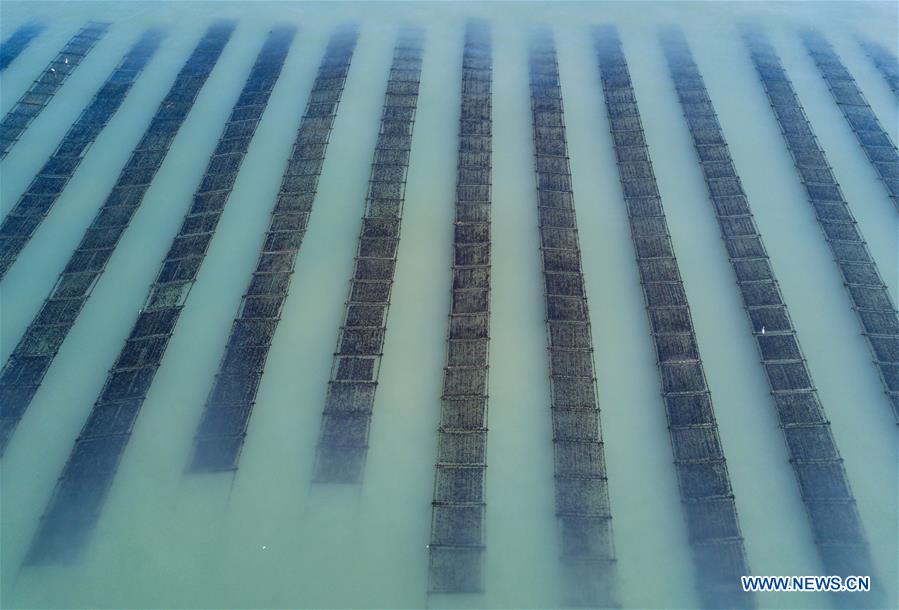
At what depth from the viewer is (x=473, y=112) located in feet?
122

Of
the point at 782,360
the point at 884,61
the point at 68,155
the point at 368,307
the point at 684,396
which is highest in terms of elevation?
the point at 884,61

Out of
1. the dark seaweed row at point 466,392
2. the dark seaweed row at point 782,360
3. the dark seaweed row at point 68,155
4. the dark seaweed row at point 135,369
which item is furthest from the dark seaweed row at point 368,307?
the dark seaweed row at point 68,155

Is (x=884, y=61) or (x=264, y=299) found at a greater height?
(x=884, y=61)

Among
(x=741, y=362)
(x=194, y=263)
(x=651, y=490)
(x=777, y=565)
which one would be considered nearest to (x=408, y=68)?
(x=194, y=263)

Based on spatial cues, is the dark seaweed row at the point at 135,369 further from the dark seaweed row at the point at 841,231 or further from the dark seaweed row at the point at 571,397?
the dark seaweed row at the point at 841,231

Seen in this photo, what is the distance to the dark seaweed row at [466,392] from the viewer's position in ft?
66.8

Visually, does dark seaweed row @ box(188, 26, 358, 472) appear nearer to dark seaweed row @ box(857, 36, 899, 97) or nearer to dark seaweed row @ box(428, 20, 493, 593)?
dark seaweed row @ box(428, 20, 493, 593)

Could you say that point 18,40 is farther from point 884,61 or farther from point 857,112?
point 884,61

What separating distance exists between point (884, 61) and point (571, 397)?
38.8 meters

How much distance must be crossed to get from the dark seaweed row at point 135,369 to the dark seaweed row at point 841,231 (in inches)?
1147

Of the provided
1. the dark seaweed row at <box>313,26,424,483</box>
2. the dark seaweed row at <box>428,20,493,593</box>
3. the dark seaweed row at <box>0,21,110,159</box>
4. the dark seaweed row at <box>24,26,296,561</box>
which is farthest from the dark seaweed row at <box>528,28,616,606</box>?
the dark seaweed row at <box>0,21,110,159</box>

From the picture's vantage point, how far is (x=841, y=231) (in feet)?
96.5

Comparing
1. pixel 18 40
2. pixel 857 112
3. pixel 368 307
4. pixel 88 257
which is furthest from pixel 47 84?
pixel 857 112

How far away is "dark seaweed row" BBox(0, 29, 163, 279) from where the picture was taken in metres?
30.8
